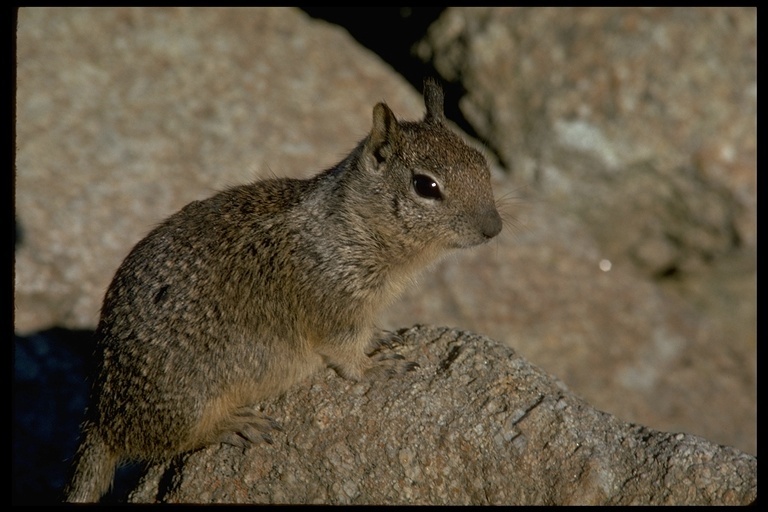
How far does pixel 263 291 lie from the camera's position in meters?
4.98

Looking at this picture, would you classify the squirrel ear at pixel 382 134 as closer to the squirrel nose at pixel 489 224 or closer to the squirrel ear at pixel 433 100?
the squirrel ear at pixel 433 100

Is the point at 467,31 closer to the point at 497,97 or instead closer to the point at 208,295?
the point at 497,97

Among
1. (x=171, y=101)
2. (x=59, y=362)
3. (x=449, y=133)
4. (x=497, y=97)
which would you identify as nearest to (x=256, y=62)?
(x=171, y=101)

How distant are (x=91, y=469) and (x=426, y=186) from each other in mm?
2271

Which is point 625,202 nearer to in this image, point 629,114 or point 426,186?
point 629,114

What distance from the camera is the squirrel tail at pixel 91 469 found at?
493cm

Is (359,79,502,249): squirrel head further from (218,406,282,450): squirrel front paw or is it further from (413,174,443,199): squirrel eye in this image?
(218,406,282,450): squirrel front paw

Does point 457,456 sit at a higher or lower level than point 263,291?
lower

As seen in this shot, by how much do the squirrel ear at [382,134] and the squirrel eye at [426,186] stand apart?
21 centimetres

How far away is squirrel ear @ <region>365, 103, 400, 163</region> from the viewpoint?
4906 mm

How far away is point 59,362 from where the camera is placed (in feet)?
22.7

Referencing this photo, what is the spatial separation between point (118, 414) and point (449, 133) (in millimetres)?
2276

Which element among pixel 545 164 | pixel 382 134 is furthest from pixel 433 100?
pixel 545 164

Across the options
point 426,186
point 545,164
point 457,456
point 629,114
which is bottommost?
point 545,164
